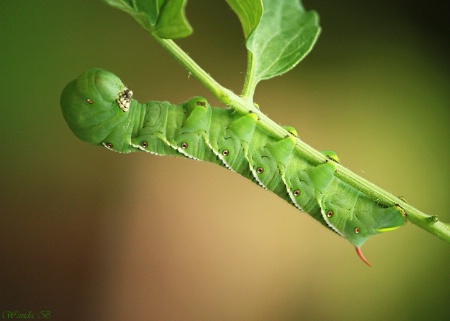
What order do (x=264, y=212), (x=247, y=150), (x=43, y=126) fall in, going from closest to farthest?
(x=247, y=150), (x=43, y=126), (x=264, y=212)

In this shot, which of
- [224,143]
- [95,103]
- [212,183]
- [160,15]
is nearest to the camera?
[160,15]

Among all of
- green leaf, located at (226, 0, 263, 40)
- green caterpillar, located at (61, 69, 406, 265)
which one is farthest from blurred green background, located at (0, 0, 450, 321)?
green leaf, located at (226, 0, 263, 40)

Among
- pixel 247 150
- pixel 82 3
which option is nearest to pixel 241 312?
pixel 82 3

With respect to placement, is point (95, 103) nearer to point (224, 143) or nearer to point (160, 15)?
point (224, 143)

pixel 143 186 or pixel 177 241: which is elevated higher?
pixel 143 186

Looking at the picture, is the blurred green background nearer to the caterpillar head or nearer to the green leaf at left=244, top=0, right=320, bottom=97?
the caterpillar head

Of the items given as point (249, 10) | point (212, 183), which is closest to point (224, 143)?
point (249, 10)

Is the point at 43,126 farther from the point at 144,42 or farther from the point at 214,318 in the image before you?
the point at 214,318
